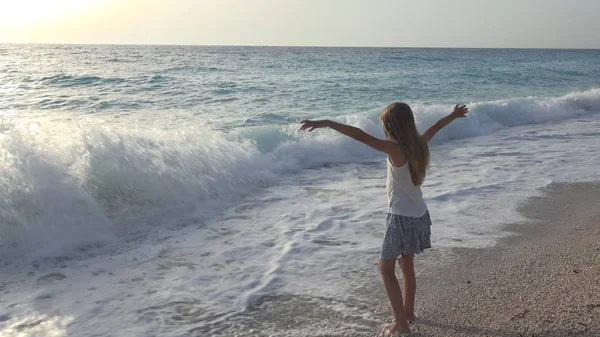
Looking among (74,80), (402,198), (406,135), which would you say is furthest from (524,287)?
(74,80)

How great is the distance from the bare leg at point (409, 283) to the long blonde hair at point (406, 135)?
521mm

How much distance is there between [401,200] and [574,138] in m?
9.70

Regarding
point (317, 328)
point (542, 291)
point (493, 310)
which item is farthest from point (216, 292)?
point (542, 291)

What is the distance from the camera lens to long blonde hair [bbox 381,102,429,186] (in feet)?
11.5

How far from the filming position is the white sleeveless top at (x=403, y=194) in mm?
3578

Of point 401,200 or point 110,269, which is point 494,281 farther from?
point 110,269

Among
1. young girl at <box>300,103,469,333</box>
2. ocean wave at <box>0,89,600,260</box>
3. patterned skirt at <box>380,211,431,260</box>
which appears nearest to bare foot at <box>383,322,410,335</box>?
young girl at <box>300,103,469,333</box>

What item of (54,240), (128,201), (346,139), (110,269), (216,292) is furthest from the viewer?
(346,139)

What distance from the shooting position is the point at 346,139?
37.1ft

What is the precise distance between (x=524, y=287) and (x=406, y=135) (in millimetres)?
1621

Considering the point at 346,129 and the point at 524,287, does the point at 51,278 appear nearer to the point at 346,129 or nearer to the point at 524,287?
the point at 346,129

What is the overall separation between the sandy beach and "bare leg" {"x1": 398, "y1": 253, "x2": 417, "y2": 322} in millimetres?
100

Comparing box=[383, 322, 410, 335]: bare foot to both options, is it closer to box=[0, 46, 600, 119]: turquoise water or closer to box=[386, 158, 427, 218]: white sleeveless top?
box=[386, 158, 427, 218]: white sleeveless top

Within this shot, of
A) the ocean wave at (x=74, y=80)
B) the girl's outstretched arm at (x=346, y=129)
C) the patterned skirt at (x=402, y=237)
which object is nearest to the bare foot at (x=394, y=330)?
the patterned skirt at (x=402, y=237)
